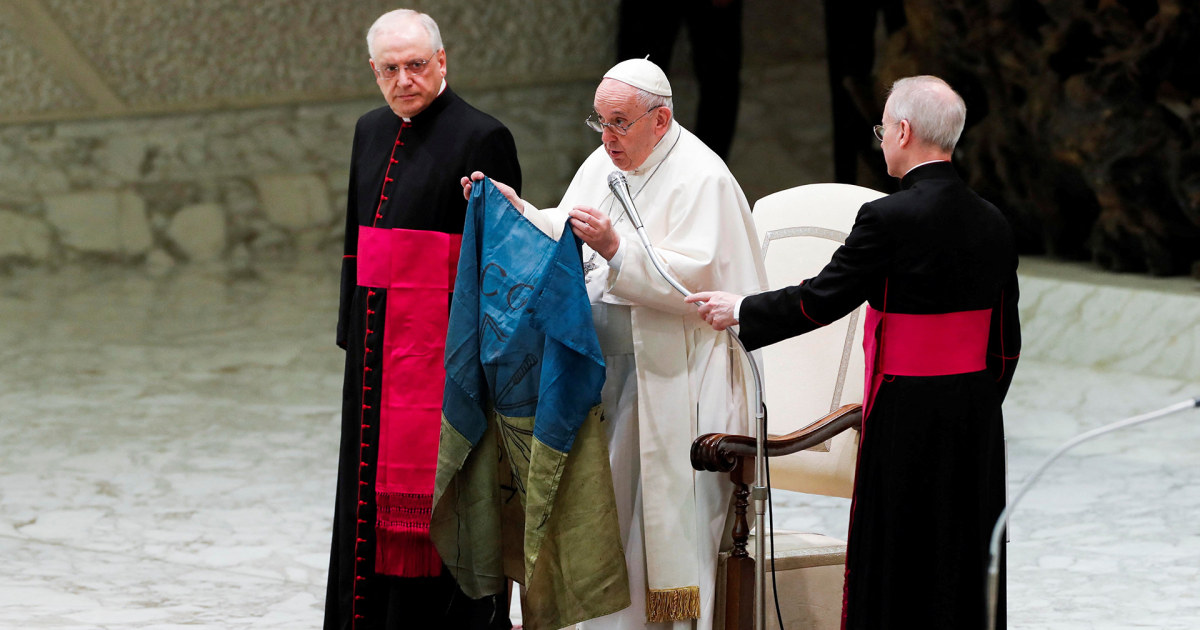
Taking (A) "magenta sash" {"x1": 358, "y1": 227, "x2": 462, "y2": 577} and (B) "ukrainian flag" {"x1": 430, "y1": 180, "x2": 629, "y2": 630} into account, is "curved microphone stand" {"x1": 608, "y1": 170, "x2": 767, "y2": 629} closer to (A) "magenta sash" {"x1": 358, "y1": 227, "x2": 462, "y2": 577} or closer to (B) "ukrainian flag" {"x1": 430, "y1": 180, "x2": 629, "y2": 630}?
(B) "ukrainian flag" {"x1": 430, "y1": 180, "x2": 629, "y2": 630}

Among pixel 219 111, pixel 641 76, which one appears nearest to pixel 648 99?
pixel 641 76

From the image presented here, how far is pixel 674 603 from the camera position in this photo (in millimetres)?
3178

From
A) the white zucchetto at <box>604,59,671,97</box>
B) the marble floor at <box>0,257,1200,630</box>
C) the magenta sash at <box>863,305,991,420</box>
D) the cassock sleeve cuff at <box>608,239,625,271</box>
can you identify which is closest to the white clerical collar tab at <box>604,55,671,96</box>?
the white zucchetto at <box>604,59,671,97</box>

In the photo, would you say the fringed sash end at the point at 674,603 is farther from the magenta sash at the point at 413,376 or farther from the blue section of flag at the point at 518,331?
the magenta sash at the point at 413,376

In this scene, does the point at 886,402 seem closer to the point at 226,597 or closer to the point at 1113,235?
the point at 226,597

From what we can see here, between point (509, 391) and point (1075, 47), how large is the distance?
4.68 m

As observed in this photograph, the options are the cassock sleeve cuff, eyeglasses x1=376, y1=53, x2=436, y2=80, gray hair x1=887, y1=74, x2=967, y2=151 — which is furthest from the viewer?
eyeglasses x1=376, y1=53, x2=436, y2=80

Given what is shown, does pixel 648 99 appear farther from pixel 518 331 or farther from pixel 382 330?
pixel 382 330

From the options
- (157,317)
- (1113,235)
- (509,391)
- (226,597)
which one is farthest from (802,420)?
(157,317)

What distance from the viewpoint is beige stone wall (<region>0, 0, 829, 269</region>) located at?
353 inches

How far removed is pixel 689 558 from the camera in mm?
3193

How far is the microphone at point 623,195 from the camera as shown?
3023mm

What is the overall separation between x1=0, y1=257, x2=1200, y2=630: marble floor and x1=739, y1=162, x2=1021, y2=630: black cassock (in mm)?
1224

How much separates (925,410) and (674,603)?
2.35ft
